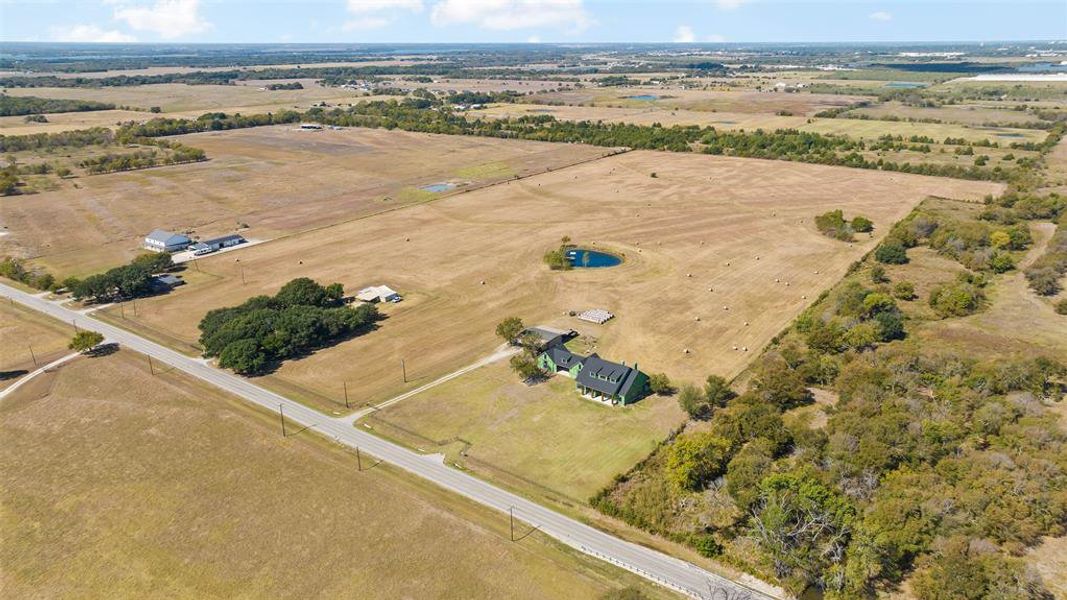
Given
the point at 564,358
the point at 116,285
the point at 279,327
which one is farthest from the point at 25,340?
the point at 564,358

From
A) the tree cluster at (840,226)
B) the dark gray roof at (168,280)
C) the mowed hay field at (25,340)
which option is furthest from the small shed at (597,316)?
the mowed hay field at (25,340)

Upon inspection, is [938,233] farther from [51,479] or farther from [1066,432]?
[51,479]

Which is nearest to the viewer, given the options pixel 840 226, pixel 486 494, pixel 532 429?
pixel 486 494

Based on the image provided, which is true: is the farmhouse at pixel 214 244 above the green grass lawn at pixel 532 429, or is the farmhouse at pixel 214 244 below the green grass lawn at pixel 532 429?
above

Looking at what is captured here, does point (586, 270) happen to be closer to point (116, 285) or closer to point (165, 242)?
point (116, 285)

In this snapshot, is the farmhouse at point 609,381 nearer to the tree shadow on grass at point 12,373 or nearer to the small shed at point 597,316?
the small shed at point 597,316

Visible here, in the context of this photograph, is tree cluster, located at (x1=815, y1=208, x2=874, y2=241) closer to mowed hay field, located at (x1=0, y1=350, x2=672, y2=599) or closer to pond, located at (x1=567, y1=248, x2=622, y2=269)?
pond, located at (x1=567, y1=248, x2=622, y2=269)
